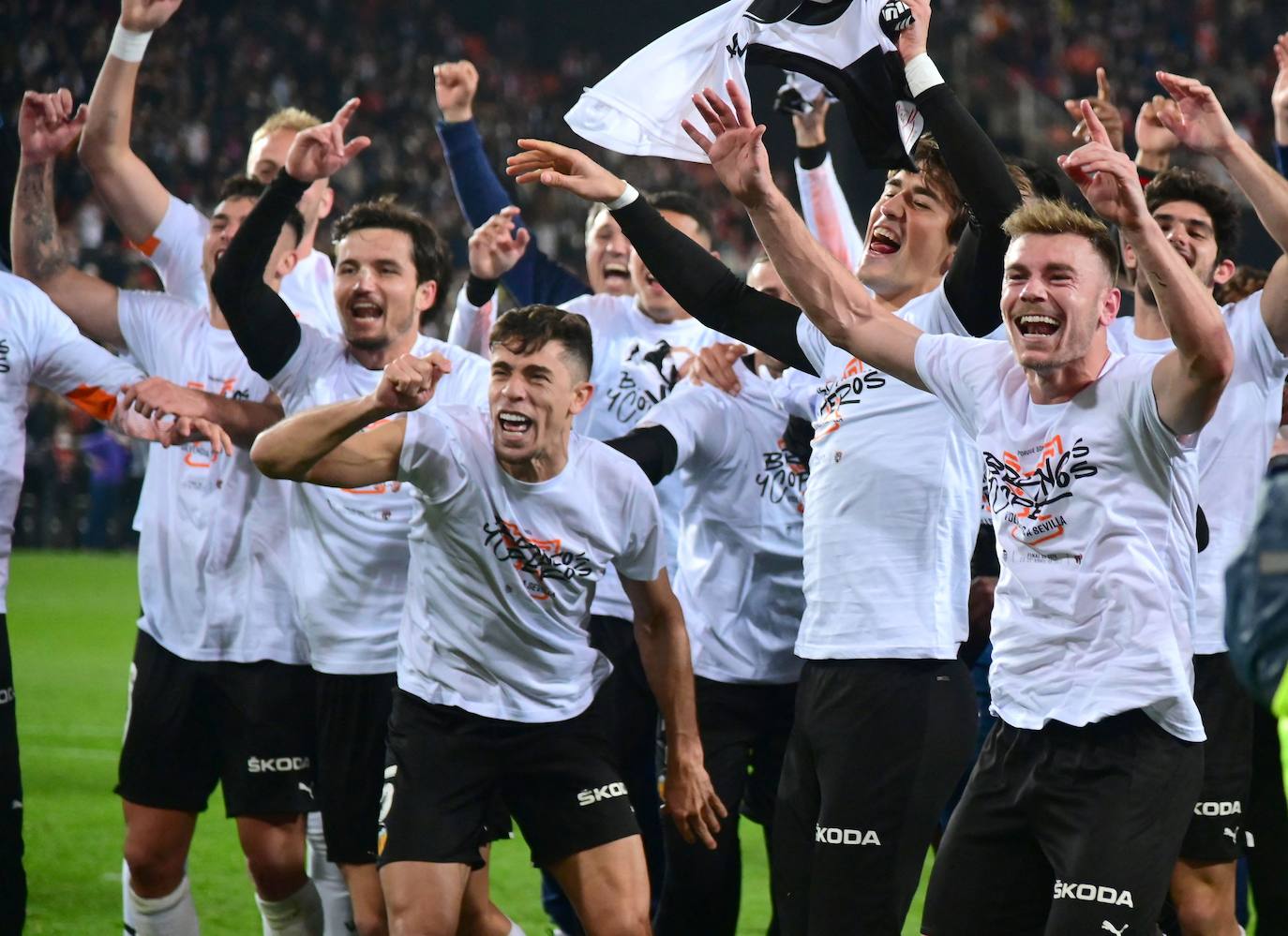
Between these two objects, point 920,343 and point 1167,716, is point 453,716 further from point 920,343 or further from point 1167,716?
point 1167,716

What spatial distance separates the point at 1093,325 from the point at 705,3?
2151 centimetres

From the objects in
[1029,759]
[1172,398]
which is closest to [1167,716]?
[1029,759]

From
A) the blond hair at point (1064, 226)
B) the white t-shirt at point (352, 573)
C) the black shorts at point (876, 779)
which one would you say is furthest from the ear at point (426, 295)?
the blond hair at point (1064, 226)

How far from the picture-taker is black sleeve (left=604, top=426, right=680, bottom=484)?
5.09m

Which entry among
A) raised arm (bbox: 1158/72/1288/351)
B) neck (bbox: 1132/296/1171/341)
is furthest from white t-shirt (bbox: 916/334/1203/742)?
neck (bbox: 1132/296/1171/341)

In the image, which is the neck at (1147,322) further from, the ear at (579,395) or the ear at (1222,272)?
the ear at (579,395)

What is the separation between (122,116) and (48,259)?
1.90 ft

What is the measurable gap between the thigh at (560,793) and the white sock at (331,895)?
985mm

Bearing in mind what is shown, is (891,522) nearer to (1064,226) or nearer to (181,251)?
(1064,226)

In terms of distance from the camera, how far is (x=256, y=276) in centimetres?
493

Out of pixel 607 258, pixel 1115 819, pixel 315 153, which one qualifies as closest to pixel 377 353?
pixel 315 153

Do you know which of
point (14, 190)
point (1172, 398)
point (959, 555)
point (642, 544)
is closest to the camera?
point (1172, 398)

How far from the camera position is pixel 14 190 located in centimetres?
563

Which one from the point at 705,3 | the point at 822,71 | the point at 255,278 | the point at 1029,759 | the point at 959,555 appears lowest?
the point at 1029,759
